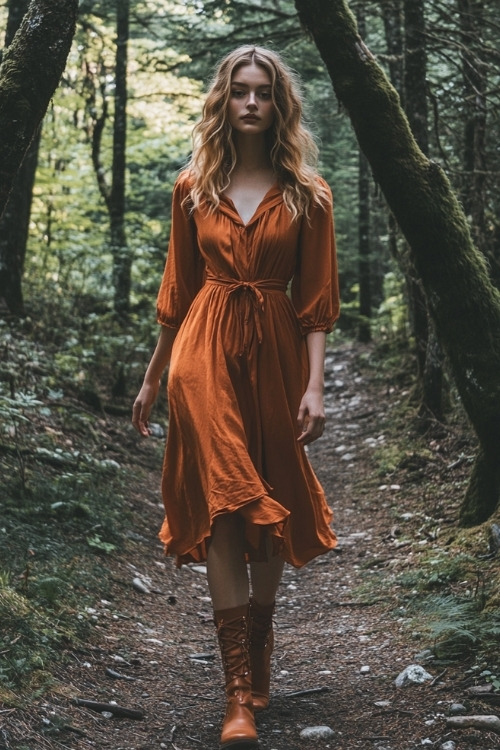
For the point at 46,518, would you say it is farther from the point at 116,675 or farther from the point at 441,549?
the point at 441,549

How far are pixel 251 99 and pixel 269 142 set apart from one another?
0.72 ft

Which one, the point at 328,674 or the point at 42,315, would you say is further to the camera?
the point at 42,315

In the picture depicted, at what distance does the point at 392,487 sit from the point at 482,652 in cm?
386

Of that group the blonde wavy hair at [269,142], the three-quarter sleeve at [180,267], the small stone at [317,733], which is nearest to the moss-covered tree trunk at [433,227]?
the blonde wavy hair at [269,142]

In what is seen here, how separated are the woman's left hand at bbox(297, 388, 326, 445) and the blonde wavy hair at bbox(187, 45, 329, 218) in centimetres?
75

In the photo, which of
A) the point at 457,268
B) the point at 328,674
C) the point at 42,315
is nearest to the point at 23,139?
the point at 457,268

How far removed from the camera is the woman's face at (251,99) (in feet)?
11.0

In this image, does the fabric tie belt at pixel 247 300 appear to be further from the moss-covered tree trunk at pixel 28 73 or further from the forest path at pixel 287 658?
the forest path at pixel 287 658

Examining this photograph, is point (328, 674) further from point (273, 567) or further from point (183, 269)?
point (183, 269)

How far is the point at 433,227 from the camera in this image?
482 centimetres

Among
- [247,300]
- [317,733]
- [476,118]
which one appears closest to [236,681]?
[317,733]

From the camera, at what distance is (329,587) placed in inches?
217

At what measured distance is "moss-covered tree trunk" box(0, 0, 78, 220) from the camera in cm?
360

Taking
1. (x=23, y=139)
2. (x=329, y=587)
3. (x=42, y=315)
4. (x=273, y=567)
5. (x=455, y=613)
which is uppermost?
(x=23, y=139)
